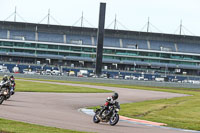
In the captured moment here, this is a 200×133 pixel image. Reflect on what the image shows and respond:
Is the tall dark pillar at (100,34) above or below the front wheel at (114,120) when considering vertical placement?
above

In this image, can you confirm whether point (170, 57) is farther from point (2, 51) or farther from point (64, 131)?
point (64, 131)

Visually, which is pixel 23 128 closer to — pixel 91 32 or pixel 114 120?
pixel 114 120

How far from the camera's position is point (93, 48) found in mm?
138875

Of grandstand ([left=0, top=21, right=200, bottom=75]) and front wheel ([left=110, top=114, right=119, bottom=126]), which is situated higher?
grandstand ([left=0, top=21, right=200, bottom=75])

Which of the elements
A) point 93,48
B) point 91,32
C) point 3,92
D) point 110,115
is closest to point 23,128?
point 110,115

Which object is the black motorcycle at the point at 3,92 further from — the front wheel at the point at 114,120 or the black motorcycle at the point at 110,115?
the front wheel at the point at 114,120

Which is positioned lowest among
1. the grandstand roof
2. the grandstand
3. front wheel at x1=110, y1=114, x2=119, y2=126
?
front wheel at x1=110, y1=114, x2=119, y2=126

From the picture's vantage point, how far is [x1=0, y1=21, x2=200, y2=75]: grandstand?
137 metres

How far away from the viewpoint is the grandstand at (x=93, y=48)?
13688 centimetres

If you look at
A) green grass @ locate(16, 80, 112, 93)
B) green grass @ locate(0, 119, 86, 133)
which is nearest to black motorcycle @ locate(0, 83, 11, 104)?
green grass @ locate(0, 119, 86, 133)

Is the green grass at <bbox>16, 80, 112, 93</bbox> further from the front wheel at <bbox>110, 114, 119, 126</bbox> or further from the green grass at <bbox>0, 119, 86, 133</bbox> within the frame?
the green grass at <bbox>0, 119, 86, 133</bbox>

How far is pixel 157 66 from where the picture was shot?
142625 millimetres

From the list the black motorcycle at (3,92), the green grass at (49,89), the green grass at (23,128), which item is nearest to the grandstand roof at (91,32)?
the green grass at (49,89)

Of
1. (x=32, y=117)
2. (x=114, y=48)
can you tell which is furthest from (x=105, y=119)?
(x=114, y=48)
